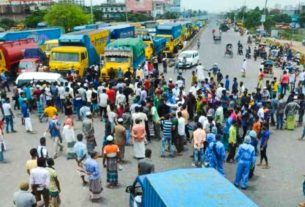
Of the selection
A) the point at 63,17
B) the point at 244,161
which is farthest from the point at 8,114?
the point at 63,17

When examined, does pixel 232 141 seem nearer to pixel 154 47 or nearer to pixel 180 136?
pixel 180 136

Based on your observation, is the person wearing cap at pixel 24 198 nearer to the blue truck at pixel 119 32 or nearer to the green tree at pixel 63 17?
the blue truck at pixel 119 32

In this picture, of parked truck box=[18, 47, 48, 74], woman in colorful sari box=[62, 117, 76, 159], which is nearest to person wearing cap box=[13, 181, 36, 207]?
woman in colorful sari box=[62, 117, 76, 159]

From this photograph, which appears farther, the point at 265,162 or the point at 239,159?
the point at 265,162

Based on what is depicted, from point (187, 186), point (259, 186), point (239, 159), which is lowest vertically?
point (259, 186)

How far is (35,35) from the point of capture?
36500 millimetres

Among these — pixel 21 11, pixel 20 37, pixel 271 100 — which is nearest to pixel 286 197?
pixel 271 100

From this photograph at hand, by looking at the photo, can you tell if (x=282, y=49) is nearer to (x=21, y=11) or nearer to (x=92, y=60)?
(x=92, y=60)

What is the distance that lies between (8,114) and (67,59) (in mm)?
10056

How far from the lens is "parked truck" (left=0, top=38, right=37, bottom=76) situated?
26.6 meters

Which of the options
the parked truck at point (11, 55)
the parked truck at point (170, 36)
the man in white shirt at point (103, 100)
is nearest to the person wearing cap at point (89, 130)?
the man in white shirt at point (103, 100)

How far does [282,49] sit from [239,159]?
3264 centimetres

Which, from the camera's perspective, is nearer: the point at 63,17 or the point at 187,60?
the point at 187,60

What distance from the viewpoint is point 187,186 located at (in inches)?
268
